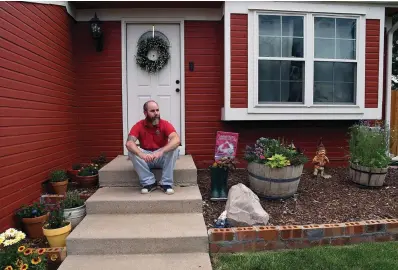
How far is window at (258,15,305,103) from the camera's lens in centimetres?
465

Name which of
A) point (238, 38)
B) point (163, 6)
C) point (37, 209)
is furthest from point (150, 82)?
point (37, 209)

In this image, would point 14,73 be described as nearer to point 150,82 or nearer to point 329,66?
point 150,82

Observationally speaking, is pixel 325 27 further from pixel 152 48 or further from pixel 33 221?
pixel 33 221

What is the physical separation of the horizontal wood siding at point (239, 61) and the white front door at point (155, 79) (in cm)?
93

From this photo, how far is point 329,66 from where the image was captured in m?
4.82

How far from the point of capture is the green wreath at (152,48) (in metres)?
4.89

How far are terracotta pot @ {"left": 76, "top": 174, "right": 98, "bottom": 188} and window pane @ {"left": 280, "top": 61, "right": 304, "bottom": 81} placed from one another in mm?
3145

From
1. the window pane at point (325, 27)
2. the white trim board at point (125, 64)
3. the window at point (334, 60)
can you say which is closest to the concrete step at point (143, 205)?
the white trim board at point (125, 64)

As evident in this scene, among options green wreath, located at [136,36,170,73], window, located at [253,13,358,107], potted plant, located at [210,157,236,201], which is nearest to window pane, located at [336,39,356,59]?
window, located at [253,13,358,107]

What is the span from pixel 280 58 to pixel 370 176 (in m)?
2.10

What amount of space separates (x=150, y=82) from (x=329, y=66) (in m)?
2.88

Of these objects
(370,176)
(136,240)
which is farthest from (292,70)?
(136,240)

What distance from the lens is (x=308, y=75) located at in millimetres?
4711

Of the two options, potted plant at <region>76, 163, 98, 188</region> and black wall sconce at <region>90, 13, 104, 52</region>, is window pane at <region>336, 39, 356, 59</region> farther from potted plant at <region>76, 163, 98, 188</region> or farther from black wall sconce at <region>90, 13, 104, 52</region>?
potted plant at <region>76, 163, 98, 188</region>
